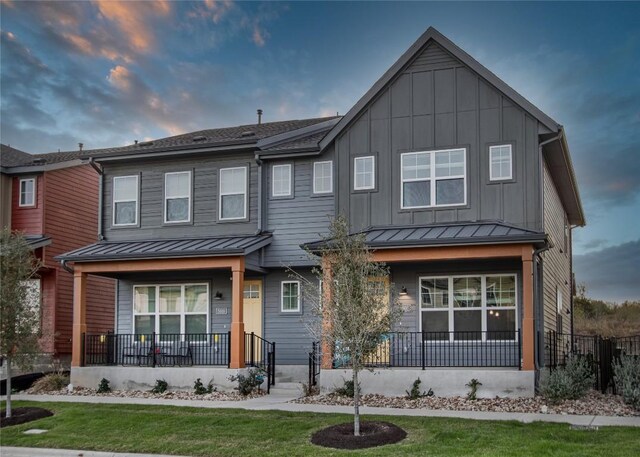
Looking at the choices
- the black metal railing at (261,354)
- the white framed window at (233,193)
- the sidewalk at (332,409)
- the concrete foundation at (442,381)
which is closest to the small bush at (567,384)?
the concrete foundation at (442,381)

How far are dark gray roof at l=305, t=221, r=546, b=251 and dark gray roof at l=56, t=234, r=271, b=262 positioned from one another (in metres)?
2.20

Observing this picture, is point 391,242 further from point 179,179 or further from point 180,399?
point 179,179

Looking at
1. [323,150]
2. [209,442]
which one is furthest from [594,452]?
[323,150]

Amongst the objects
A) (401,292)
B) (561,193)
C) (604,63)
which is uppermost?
(604,63)

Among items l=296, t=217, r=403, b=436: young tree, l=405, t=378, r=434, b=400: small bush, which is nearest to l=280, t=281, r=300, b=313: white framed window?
l=405, t=378, r=434, b=400: small bush

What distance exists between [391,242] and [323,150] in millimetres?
4035

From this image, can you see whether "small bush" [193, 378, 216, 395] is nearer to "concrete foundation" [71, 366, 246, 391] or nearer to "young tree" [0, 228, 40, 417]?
"concrete foundation" [71, 366, 246, 391]

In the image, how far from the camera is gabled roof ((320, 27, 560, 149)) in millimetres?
16516

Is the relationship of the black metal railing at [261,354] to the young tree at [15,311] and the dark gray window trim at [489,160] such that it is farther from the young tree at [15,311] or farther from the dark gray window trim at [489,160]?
the dark gray window trim at [489,160]

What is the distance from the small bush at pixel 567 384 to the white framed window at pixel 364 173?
6.72m

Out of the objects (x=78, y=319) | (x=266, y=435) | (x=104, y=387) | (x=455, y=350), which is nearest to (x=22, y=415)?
(x=104, y=387)

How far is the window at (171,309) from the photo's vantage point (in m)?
19.9

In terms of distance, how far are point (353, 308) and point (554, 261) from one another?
11.2 meters

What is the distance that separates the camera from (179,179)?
20.5 m
